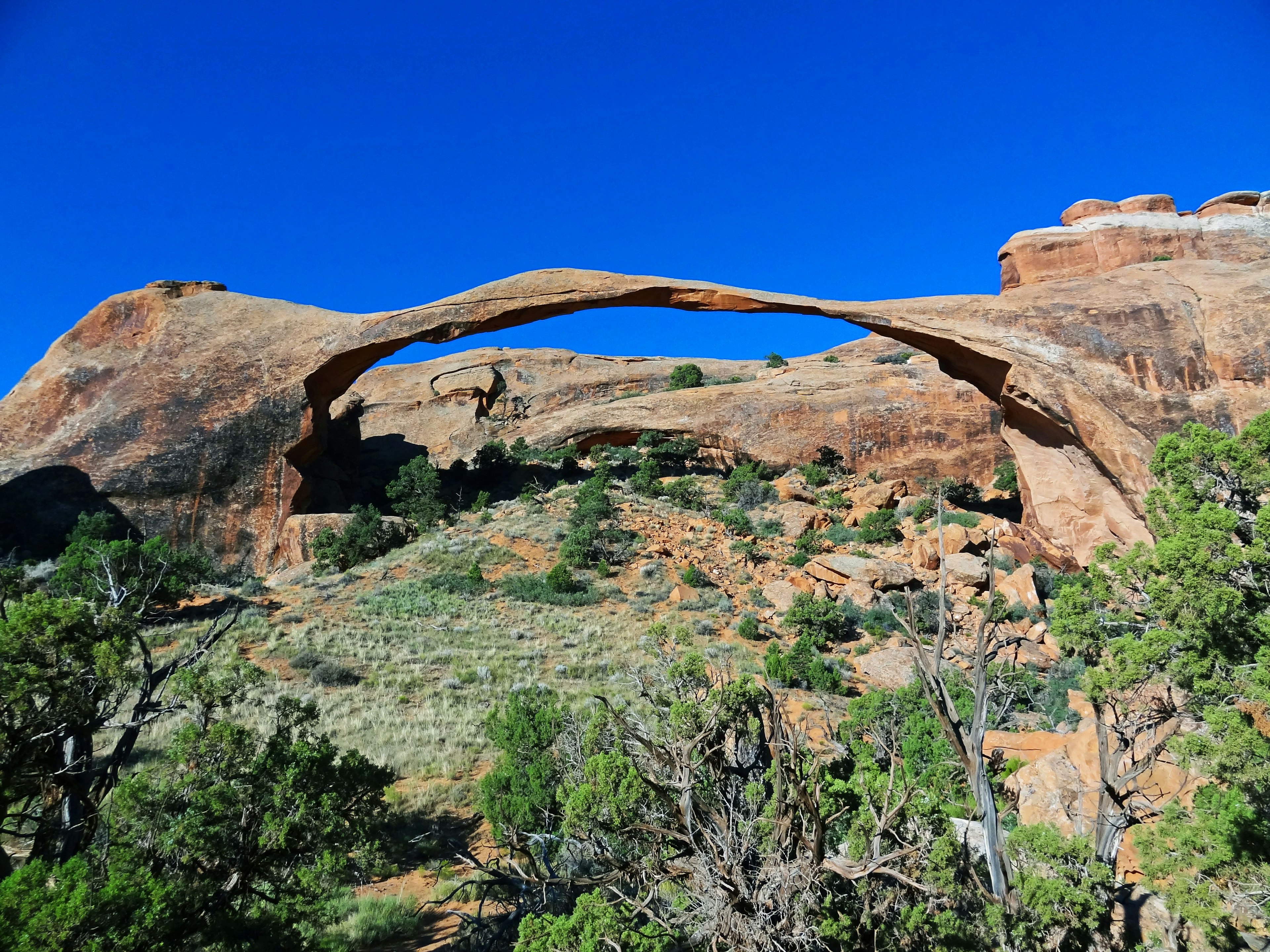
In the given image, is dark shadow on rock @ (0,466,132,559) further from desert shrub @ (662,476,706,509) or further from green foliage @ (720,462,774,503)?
green foliage @ (720,462,774,503)

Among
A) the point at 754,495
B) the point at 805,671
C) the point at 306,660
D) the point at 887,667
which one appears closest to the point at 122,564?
the point at 306,660

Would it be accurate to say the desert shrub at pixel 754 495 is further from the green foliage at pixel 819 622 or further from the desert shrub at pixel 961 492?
the green foliage at pixel 819 622

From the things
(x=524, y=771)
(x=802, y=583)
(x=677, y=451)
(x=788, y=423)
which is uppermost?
(x=788, y=423)

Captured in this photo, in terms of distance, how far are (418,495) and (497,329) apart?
636cm

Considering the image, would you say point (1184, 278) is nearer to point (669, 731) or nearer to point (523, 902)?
point (669, 731)

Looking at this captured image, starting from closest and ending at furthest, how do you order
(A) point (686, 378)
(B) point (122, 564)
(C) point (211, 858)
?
(C) point (211, 858), (B) point (122, 564), (A) point (686, 378)

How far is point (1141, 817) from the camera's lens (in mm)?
5977

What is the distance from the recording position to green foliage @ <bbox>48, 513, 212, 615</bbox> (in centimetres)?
1223

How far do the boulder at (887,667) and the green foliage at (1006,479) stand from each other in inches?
479

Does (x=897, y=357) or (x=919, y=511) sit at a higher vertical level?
(x=897, y=357)

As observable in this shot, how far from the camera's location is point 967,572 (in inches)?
618

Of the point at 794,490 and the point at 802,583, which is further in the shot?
the point at 794,490

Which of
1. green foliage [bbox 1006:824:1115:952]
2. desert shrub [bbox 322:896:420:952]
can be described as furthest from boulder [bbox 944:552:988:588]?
desert shrub [bbox 322:896:420:952]

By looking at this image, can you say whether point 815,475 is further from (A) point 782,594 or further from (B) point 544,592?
(B) point 544,592
